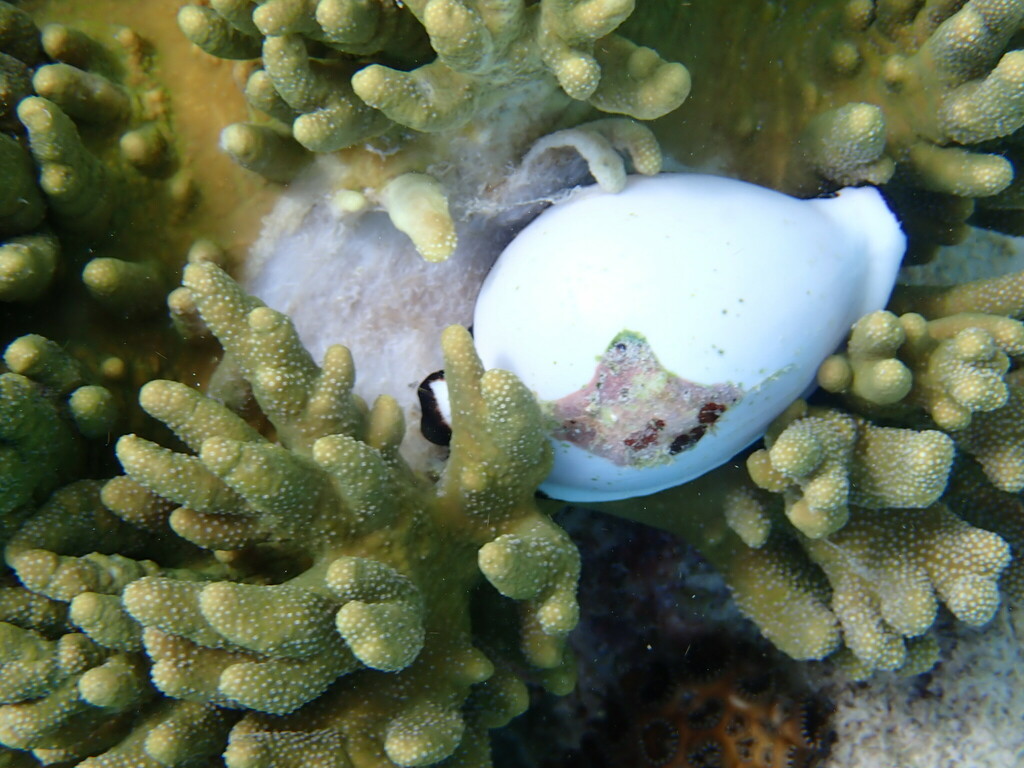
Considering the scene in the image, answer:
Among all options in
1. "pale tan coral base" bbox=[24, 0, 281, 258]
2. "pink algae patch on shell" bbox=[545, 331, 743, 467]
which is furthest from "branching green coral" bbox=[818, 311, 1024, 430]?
"pale tan coral base" bbox=[24, 0, 281, 258]

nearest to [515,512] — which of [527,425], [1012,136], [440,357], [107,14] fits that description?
[527,425]

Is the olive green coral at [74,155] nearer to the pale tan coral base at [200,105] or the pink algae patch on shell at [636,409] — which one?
the pale tan coral base at [200,105]

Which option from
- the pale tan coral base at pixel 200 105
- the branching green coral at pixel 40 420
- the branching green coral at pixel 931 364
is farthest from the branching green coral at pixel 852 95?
the branching green coral at pixel 40 420

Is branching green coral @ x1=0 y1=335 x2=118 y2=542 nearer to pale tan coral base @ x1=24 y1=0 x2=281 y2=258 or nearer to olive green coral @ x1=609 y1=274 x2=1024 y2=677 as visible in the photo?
pale tan coral base @ x1=24 y1=0 x2=281 y2=258

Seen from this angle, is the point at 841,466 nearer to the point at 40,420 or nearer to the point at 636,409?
the point at 636,409

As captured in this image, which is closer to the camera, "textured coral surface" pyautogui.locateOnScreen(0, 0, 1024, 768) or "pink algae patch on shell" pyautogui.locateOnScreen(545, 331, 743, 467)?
"textured coral surface" pyautogui.locateOnScreen(0, 0, 1024, 768)

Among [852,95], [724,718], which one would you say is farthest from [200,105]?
[724,718]
